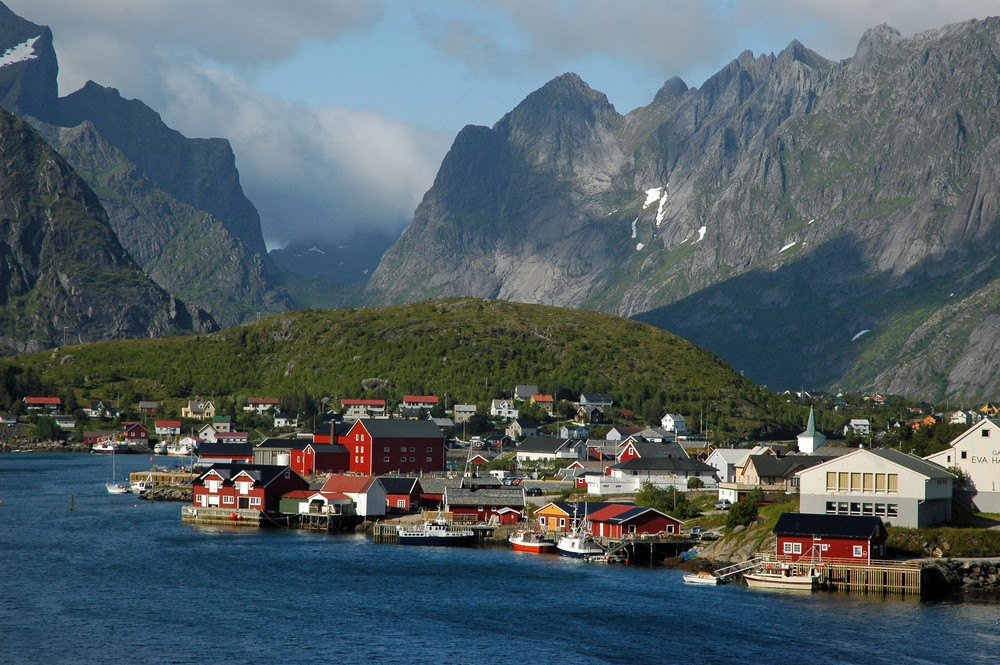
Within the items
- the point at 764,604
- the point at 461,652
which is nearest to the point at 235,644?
the point at 461,652

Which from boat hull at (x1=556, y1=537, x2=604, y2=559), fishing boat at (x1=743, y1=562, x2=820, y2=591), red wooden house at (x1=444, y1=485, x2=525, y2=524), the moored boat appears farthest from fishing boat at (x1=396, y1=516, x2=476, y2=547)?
fishing boat at (x1=743, y1=562, x2=820, y2=591)

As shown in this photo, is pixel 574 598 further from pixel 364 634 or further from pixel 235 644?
pixel 235 644

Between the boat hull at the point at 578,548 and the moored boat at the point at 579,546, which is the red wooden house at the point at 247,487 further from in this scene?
the boat hull at the point at 578,548

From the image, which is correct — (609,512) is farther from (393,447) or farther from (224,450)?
(224,450)

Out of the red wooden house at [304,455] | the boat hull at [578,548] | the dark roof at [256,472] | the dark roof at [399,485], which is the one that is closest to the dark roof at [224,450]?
the red wooden house at [304,455]

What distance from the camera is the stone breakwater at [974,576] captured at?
66125 millimetres

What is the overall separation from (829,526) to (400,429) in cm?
6813

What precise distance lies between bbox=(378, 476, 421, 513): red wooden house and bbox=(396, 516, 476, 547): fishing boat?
10.4m

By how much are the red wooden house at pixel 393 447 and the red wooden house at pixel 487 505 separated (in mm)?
32500

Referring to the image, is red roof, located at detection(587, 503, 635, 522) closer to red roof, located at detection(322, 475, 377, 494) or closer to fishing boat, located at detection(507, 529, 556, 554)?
fishing boat, located at detection(507, 529, 556, 554)

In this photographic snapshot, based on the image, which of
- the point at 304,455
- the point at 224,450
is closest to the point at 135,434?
the point at 224,450

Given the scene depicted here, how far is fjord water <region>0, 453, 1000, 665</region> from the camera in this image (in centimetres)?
5334

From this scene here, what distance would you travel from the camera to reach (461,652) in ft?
176

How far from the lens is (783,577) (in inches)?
2675
